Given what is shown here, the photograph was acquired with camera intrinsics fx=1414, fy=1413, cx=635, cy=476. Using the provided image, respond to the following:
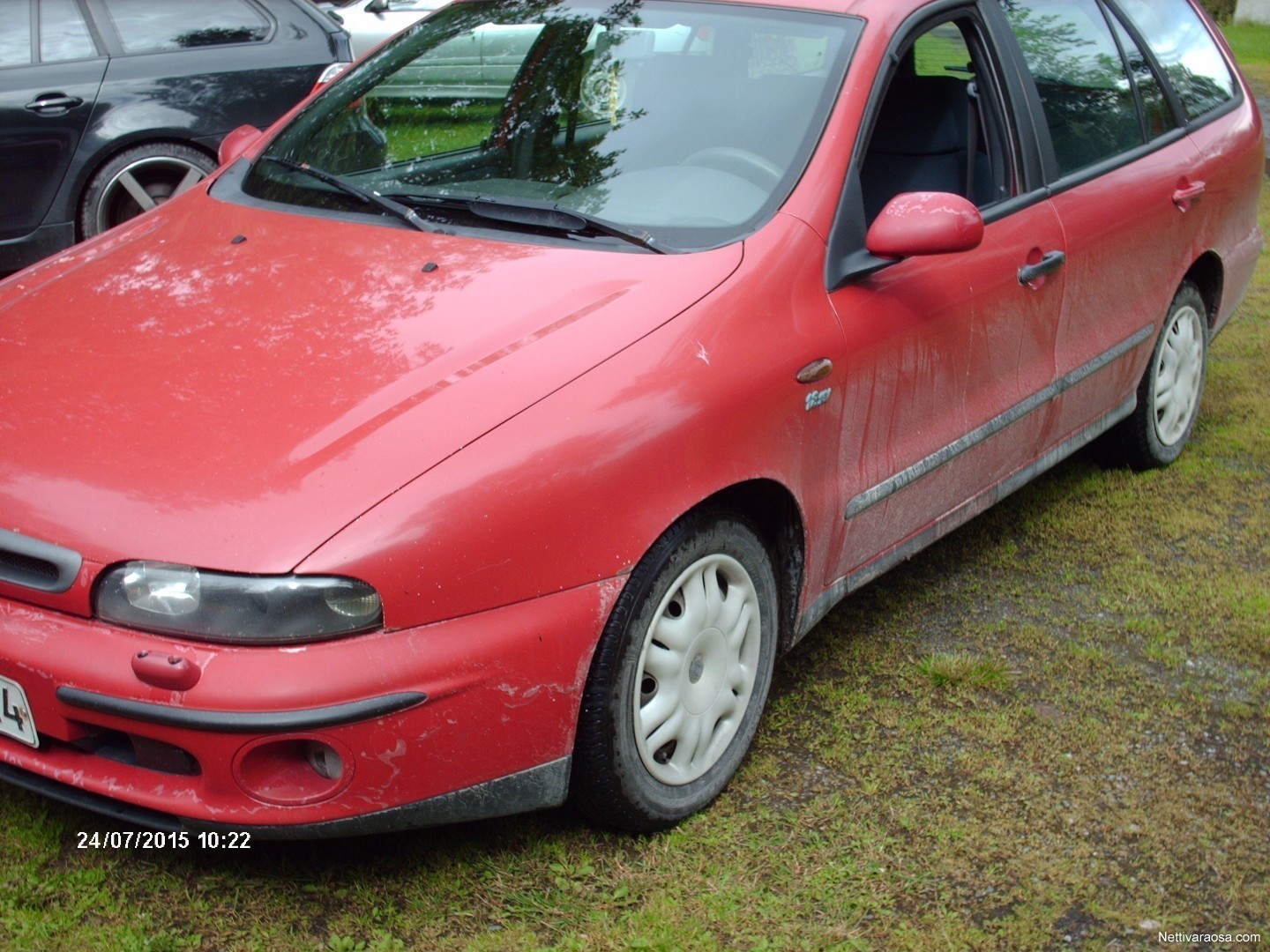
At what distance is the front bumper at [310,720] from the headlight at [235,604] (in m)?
0.03

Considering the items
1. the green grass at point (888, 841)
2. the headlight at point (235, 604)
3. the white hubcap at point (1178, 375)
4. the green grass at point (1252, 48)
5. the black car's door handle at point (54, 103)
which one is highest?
the black car's door handle at point (54, 103)

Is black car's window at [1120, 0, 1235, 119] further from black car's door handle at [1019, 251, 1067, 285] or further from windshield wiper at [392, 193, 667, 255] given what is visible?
windshield wiper at [392, 193, 667, 255]

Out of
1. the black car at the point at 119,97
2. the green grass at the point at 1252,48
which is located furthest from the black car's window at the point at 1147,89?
the green grass at the point at 1252,48

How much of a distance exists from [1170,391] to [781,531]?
7.41ft

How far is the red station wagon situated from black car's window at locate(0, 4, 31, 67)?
114 inches

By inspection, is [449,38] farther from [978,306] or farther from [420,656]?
[420,656]

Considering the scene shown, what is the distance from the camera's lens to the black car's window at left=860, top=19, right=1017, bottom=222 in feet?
11.9

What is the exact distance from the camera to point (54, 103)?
6.18 metres

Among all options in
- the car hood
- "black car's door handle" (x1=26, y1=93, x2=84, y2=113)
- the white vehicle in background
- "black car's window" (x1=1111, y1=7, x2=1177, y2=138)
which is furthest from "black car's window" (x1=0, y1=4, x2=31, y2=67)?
the white vehicle in background

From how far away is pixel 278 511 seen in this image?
222 centimetres

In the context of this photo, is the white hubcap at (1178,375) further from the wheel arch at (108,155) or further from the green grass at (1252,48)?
the green grass at (1252,48)

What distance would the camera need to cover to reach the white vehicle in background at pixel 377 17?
1247 cm

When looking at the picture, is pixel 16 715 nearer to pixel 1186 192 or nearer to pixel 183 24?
pixel 1186 192

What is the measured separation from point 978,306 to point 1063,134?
0.76 m
